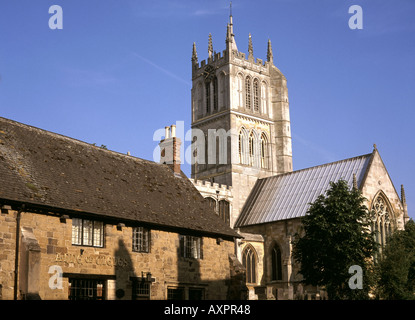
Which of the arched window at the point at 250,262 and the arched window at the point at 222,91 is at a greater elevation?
the arched window at the point at 222,91

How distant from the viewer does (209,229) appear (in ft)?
108

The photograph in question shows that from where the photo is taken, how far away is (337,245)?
113 feet

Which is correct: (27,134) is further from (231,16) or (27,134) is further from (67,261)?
(231,16)

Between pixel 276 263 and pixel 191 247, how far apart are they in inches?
966

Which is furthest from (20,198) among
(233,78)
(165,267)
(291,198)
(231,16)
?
(231,16)

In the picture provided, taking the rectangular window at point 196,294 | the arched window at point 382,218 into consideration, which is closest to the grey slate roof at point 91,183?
the rectangular window at point 196,294

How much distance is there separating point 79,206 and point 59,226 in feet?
4.26

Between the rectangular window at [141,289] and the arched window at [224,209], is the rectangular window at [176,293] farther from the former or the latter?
the arched window at [224,209]

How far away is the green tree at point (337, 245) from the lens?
3419cm

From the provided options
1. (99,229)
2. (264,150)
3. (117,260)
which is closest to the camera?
(99,229)

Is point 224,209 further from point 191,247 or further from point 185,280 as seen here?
point 185,280

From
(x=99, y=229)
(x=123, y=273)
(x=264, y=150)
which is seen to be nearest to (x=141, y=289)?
(x=123, y=273)

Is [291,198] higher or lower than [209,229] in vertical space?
higher

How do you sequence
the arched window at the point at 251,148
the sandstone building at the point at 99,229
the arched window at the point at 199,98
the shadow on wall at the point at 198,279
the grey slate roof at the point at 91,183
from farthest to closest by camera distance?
the arched window at the point at 199,98 < the arched window at the point at 251,148 < the shadow on wall at the point at 198,279 < the grey slate roof at the point at 91,183 < the sandstone building at the point at 99,229
